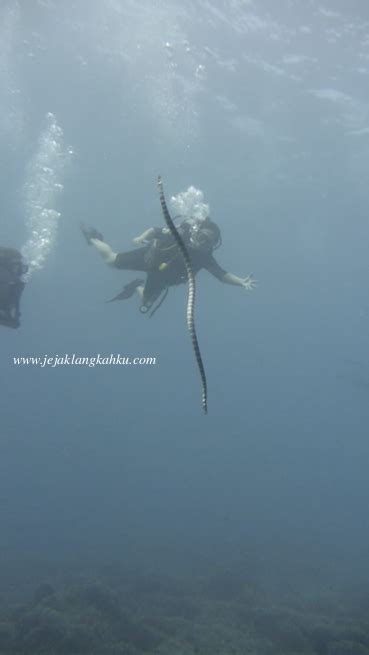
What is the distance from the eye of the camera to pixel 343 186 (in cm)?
3256

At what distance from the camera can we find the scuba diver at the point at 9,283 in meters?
9.08

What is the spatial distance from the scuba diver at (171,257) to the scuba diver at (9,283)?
237cm

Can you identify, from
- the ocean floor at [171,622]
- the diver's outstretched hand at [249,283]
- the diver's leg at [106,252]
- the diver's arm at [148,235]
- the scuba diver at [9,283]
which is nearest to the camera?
the diver's outstretched hand at [249,283]

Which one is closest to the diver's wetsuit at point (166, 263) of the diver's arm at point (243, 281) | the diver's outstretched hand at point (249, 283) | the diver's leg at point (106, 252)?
the diver's arm at point (243, 281)

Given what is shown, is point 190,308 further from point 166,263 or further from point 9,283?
point 9,283

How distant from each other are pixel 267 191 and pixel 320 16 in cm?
2026

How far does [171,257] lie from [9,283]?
3113 mm

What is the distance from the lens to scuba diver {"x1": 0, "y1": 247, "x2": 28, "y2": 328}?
9.08m

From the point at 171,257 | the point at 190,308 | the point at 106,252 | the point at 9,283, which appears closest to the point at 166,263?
the point at 171,257

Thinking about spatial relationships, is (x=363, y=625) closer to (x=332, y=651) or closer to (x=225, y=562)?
(x=332, y=651)

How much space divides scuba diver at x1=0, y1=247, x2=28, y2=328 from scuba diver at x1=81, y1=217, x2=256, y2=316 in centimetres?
237

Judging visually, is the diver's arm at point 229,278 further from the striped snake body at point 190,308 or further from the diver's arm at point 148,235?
the striped snake body at point 190,308

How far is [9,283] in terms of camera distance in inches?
357

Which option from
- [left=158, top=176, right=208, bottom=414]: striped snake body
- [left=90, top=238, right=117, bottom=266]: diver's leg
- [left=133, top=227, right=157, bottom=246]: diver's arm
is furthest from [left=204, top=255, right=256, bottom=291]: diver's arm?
[left=158, top=176, right=208, bottom=414]: striped snake body
